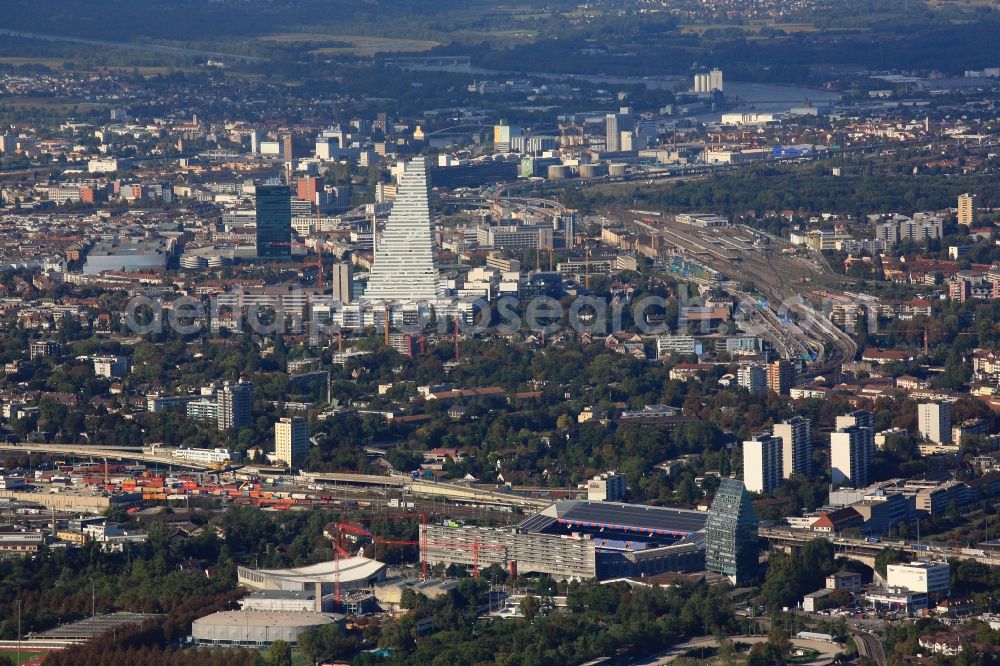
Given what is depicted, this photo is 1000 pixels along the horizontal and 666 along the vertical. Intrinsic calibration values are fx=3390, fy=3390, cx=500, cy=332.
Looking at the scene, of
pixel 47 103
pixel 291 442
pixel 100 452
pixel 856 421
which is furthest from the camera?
pixel 47 103

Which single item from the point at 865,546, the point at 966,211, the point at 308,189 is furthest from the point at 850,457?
the point at 308,189

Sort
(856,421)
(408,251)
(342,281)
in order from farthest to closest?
(408,251) < (342,281) < (856,421)

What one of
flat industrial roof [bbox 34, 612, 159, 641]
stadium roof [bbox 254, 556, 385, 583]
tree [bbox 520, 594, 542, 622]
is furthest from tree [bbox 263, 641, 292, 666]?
stadium roof [bbox 254, 556, 385, 583]

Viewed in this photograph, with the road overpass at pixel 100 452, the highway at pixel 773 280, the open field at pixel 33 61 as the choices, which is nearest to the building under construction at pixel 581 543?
the road overpass at pixel 100 452

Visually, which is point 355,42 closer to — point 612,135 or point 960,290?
point 612,135

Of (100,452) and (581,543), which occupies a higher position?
(581,543)

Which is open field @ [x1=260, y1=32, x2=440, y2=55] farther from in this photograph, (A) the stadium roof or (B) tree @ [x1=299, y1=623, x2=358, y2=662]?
(B) tree @ [x1=299, y1=623, x2=358, y2=662]

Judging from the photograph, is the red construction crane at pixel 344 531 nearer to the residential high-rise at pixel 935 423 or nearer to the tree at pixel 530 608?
the tree at pixel 530 608

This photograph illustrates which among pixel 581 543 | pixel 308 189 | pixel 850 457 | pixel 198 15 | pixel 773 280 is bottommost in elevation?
pixel 773 280
